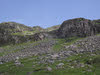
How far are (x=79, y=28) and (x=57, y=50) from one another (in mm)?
53532

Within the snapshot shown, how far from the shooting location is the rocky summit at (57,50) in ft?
A: 83.3

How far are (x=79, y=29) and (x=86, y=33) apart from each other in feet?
22.9

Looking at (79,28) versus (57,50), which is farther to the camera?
(79,28)

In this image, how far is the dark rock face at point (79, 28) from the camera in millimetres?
92875

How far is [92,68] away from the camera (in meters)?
21.0

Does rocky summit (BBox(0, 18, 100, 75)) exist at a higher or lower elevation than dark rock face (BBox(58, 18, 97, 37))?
lower

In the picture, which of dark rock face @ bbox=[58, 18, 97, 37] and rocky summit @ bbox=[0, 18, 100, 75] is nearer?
rocky summit @ bbox=[0, 18, 100, 75]

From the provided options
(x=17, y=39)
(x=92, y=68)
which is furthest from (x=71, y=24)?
(x=92, y=68)

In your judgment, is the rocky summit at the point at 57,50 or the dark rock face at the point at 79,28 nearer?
the rocky summit at the point at 57,50

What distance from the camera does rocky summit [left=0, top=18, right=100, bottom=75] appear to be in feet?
83.3

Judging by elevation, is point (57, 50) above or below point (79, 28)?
below

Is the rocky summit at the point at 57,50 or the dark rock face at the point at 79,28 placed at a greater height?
the dark rock face at the point at 79,28

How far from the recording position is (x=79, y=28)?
97.1m

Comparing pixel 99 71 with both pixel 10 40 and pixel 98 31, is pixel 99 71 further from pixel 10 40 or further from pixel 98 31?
pixel 10 40
